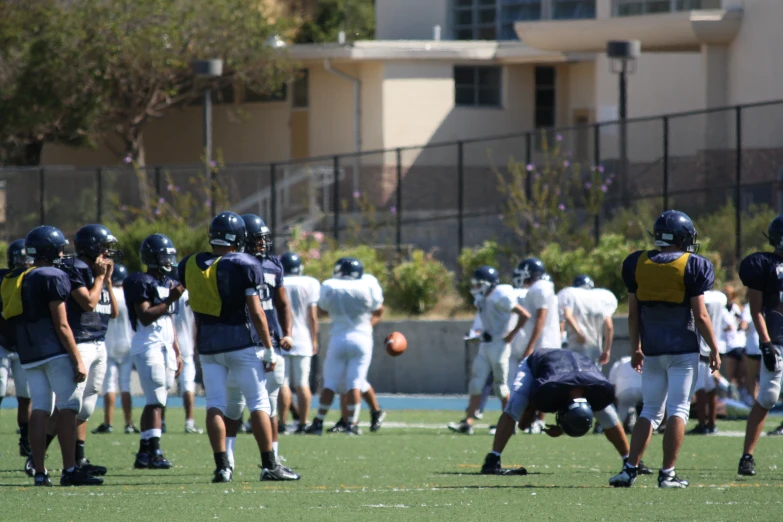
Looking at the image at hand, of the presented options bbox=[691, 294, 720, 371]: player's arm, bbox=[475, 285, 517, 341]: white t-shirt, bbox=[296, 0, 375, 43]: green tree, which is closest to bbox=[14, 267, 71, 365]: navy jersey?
bbox=[691, 294, 720, 371]: player's arm

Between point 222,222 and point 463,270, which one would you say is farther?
point 463,270

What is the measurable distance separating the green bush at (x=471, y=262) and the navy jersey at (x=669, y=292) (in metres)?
12.0

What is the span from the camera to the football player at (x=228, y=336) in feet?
30.6

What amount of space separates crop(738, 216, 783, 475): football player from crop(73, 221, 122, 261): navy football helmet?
482cm

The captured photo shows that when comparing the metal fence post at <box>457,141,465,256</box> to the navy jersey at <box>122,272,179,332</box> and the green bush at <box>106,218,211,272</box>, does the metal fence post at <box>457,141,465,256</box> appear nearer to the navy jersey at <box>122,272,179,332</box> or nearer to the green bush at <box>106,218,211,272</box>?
the green bush at <box>106,218,211,272</box>

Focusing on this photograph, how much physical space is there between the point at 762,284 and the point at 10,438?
774cm

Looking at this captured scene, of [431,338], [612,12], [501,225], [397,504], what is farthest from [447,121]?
[397,504]

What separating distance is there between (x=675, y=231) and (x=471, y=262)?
12.3 metres

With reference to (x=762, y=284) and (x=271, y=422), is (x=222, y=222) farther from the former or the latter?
(x=762, y=284)

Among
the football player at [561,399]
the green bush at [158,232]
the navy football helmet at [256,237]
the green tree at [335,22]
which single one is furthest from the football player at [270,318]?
the green tree at [335,22]

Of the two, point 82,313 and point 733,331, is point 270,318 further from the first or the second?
point 733,331

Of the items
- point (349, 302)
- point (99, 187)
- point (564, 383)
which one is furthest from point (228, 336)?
point (99, 187)

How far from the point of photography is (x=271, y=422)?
32.7ft

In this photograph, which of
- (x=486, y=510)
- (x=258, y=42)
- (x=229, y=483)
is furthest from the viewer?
(x=258, y=42)
